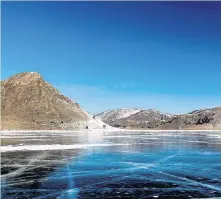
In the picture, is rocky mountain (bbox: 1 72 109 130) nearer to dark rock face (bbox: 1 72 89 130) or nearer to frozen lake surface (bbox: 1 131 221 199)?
dark rock face (bbox: 1 72 89 130)

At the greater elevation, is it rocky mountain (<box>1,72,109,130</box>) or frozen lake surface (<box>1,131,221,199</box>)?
rocky mountain (<box>1,72,109,130</box>)

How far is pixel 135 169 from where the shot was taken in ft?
52.1

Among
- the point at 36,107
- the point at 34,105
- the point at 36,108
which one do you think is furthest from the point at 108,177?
the point at 34,105

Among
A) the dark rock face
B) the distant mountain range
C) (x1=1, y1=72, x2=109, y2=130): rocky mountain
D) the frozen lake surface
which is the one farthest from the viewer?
(x1=1, y1=72, x2=109, y2=130): rocky mountain

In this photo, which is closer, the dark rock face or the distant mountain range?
the dark rock face

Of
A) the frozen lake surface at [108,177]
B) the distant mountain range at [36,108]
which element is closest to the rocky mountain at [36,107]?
the distant mountain range at [36,108]

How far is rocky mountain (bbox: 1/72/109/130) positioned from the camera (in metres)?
97.9

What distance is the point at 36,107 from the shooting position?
106812 mm

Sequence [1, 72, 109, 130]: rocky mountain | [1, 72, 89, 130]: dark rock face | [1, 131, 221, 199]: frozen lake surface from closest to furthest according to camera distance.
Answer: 1. [1, 131, 221, 199]: frozen lake surface
2. [1, 72, 89, 130]: dark rock face
3. [1, 72, 109, 130]: rocky mountain

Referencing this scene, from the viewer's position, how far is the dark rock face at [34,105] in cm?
9738

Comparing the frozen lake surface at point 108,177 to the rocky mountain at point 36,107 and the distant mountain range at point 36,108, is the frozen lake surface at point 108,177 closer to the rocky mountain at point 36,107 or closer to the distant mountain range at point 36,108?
the distant mountain range at point 36,108

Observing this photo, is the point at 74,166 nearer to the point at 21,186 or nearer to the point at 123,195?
the point at 21,186

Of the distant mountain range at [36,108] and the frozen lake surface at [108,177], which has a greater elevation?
the distant mountain range at [36,108]

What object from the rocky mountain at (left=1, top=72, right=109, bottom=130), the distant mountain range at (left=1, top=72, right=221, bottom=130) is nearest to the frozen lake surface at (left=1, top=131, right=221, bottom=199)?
the distant mountain range at (left=1, top=72, right=221, bottom=130)
